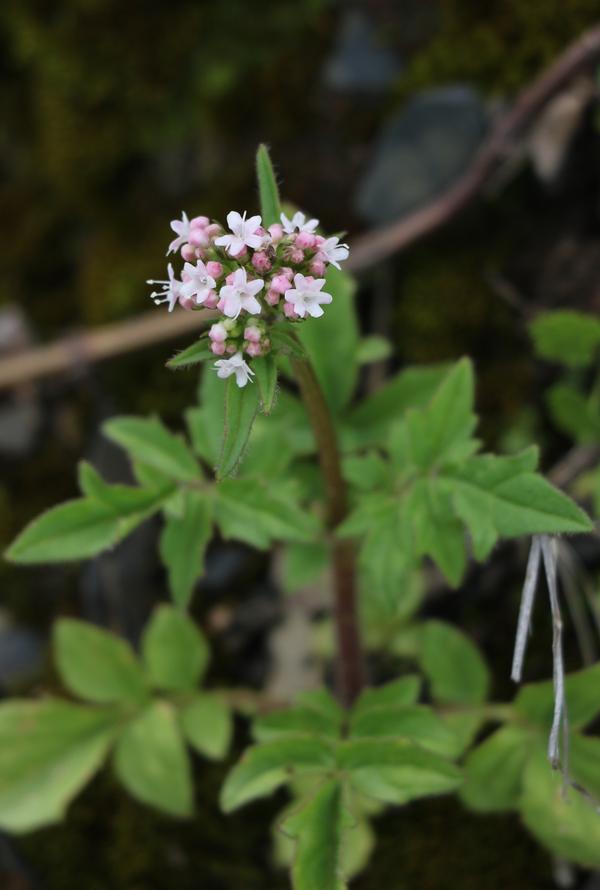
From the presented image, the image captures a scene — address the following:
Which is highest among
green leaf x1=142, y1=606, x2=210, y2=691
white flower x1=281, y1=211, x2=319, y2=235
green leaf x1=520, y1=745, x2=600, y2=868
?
white flower x1=281, y1=211, x2=319, y2=235

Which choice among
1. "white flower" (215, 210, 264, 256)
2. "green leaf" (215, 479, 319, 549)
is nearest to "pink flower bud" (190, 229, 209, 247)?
"white flower" (215, 210, 264, 256)

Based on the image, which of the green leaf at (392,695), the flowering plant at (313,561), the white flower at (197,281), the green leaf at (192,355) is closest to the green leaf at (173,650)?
the flowering plant at (313,561)

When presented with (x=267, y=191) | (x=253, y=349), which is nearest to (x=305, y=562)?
(x=253, y=349)

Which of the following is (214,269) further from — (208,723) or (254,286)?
(208,723)

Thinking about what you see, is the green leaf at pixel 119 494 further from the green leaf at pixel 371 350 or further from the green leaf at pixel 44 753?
the green leaf at pixel 44 753

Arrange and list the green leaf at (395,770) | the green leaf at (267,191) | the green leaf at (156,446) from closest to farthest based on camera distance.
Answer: the green leaf at (267,191)
the green leaf at (395,770)
the green leaf at (156,446)

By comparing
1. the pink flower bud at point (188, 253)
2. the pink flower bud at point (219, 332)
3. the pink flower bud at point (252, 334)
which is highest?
the pink flower bud at point (188, 253)

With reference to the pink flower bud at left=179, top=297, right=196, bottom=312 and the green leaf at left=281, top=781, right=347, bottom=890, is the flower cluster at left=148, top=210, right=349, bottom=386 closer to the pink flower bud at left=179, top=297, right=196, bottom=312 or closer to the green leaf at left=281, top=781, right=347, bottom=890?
the pink flower bud at left=179, top=297, right=196, bottom=312
